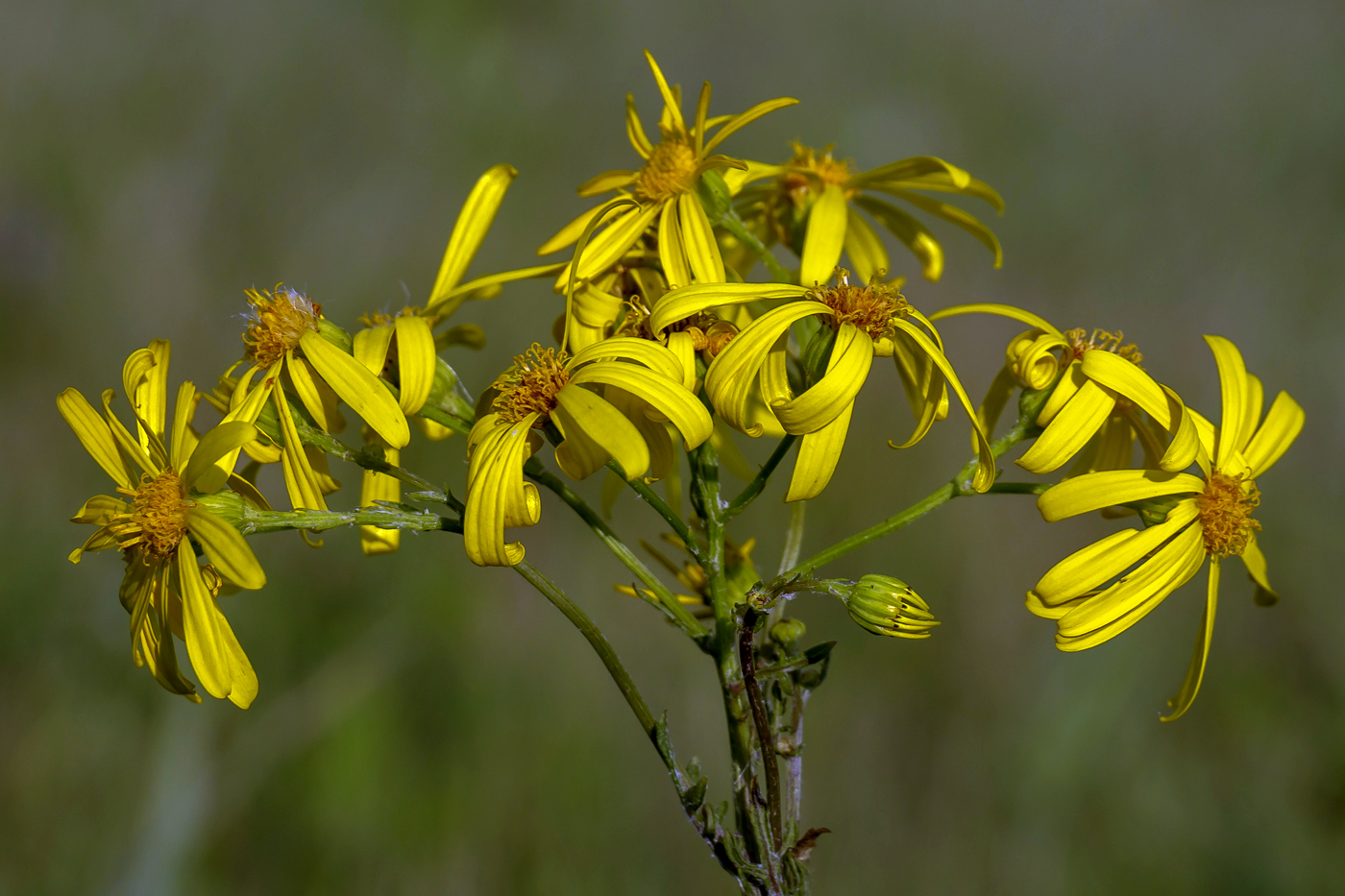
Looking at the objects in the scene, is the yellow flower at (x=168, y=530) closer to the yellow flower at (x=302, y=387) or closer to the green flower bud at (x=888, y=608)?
the yellow flower at (x=302, y=387)

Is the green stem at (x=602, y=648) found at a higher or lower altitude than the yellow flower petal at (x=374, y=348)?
lower

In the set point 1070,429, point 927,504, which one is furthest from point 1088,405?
point 927,504

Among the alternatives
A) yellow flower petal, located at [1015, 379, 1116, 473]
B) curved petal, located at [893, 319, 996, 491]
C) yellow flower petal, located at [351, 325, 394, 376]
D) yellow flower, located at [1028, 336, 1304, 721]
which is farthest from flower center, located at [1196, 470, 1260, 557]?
yellow flower petal, located at [351, 325, 394, 376]

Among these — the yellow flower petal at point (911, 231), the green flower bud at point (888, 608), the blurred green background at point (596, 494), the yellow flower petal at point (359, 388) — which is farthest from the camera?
the blurred green background at point (596, 494)

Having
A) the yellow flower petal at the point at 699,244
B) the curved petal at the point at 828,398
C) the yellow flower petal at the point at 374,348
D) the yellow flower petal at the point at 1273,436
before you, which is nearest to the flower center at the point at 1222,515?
the yellow flower petal at the point at 1273,436

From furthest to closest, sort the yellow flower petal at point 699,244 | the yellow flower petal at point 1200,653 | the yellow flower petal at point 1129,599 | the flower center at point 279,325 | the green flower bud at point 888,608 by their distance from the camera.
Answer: the flower center at point 279,325 → the yellow flower petal at point 699,244 → the yellow flower petal at point 1200,653 → the yellow flower petal at point 1129,599 → the green flower bud at point 888,608

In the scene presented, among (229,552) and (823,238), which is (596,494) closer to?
(823,238)

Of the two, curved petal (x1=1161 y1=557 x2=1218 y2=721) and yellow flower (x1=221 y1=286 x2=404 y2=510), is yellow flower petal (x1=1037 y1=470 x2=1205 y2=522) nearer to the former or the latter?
curved petal (x1=1161 y1=557 x2=1218 y2=721)
